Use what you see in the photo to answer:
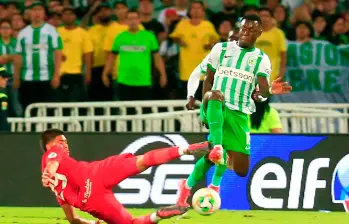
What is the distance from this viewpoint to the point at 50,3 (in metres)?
20.0

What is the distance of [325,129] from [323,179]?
2490 millimetres

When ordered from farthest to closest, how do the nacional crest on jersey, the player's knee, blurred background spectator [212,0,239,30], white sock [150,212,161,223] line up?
blurred background spectator [212,0,239,30] < the nacional crest on jersey < the player's knee < white sock [150,212,161,223]

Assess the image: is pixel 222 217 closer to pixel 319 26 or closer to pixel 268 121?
pixel 268 121

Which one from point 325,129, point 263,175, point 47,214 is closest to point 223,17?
point 325,129

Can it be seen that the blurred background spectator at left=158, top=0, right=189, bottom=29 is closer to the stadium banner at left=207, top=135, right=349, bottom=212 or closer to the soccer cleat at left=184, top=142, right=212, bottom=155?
the stadium banner at left=207, top=135, right=349, bottom=212

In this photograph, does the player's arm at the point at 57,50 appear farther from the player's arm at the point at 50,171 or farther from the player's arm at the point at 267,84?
the player's arm at the point at 50,171

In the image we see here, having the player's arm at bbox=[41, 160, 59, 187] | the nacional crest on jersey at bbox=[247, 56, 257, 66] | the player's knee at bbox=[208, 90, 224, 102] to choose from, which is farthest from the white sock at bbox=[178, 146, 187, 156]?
the nacional crest on jersey at bbox=[247, 56, 257, 66]

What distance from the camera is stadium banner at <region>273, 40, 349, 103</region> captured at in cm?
1911

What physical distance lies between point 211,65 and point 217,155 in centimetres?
153

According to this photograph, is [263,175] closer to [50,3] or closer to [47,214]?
[47,214]

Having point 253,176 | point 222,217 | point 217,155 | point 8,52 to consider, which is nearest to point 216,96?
point 217,155

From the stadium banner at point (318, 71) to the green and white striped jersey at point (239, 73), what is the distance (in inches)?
233

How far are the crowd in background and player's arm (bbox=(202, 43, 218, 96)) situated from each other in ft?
15.7

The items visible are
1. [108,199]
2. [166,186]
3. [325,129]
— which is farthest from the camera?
[325,129]
